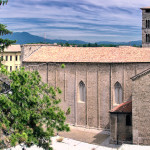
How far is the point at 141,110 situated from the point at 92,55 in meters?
11.2

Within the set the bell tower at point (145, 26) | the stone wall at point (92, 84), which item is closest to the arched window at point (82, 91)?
the stone wall at point (92, 84)

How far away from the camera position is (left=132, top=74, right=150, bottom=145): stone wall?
27359mm

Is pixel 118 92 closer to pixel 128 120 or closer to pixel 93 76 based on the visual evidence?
pixel 93 76

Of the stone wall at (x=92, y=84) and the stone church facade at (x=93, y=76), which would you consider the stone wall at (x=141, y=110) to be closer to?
the stone church facade at (x=93, y=76)

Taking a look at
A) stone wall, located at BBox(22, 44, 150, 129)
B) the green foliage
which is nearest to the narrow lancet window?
stone wall, located at BBox(22, 44, 150, 129)

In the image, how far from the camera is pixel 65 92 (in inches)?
1473

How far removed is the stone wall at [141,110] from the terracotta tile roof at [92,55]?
645 cm

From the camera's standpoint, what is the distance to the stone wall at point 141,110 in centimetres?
2736

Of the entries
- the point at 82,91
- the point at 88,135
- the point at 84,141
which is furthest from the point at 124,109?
the point at 82,91

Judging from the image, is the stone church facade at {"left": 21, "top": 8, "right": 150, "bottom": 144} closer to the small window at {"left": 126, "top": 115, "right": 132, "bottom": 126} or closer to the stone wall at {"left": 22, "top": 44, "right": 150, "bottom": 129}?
the stone wall at {"left": 22, "top": 44, "right": 150, "bottom": 129}

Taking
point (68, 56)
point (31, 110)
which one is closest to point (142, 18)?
point (68, 56)

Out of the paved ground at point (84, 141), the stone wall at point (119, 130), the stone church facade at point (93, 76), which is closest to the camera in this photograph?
the paved ground at point (84, 141)

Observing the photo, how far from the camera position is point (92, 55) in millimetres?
36469

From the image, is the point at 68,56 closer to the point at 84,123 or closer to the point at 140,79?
the point at 84,123
